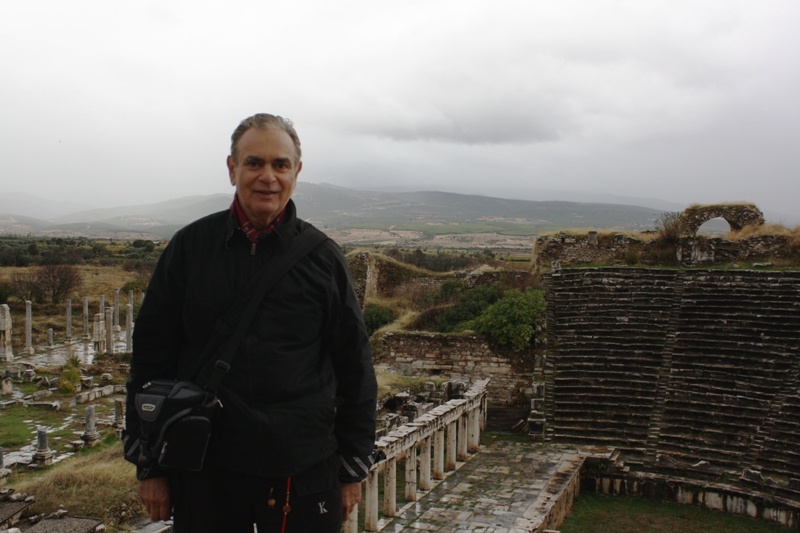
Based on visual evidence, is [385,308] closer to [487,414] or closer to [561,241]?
[561,241]

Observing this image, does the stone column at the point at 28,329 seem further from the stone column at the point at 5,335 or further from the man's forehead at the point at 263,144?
the man's forehead at the point at 263,144

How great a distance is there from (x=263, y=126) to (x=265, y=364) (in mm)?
1038

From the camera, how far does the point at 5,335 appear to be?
886 inches

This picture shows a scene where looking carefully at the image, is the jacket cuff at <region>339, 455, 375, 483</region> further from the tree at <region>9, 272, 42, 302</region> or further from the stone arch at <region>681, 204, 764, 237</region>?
the tree at <region>9, 272, 42, 302</region>

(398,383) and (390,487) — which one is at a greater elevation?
(390,487)

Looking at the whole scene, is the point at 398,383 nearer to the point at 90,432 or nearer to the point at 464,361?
the point at 464,361

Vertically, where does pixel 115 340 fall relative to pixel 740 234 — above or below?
below

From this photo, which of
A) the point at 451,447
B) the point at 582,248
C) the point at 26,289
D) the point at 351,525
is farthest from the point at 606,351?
the point at 26,289

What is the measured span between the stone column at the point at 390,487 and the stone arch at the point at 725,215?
18.3 meters

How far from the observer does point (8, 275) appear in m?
38.8

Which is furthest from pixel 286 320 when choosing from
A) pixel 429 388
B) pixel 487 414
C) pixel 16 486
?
pixel 487 414

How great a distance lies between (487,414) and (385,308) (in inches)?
396

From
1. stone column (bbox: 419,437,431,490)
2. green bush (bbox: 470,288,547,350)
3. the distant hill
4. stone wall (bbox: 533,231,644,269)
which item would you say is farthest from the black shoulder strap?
the distant hill

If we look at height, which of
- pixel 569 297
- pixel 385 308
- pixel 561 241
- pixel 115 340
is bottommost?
pixel 115 340
